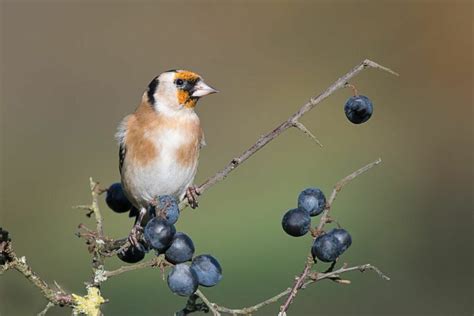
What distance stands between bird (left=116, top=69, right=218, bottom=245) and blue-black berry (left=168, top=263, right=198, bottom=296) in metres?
1.07

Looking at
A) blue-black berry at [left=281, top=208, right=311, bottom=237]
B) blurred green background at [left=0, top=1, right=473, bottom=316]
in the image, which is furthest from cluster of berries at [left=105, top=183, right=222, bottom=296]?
blurred green background at [left=0, top=1, right=473, bottom=316]

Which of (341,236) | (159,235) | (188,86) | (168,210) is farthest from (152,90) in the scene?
(341,236)

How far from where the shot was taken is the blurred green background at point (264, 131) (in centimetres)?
501

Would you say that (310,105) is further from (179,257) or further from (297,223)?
(179,257)

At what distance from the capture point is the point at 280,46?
7910 mm

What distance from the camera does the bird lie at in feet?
8.43

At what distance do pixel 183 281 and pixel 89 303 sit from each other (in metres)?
0.19

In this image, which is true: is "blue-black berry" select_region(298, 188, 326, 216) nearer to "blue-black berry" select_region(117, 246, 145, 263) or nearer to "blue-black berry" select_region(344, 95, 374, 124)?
"blue-black berry" select_region(344, 95, 374, 124)

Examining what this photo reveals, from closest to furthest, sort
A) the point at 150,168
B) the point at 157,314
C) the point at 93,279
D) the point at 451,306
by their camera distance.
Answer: the point at 93,279
the point at 150,168
the point at 157,314
the point at 451,306

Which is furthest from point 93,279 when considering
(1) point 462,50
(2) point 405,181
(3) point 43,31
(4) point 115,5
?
(1) point 462,50

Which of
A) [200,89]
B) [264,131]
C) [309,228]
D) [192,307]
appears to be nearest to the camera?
[192,307]

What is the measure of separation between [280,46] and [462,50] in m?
1.58

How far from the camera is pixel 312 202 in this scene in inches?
60.5

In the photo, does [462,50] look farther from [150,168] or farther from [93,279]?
[93,279]
